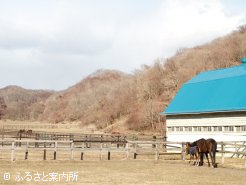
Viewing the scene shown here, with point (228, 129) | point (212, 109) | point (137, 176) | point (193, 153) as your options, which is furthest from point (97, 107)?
point (137, 176)

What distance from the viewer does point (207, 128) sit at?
3588cm

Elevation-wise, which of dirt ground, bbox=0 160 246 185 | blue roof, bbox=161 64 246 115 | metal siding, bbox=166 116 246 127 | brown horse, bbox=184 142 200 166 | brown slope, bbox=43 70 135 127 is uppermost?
brown slope, bbox=43 70 135 127

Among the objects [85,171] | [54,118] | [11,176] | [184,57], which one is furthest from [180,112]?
[54,118]

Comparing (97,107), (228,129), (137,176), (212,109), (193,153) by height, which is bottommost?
(137,176)

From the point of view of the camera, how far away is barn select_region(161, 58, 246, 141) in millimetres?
33312

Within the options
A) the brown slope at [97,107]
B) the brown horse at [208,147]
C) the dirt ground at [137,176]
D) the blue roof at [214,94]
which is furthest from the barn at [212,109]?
the brown slope at [97,107]

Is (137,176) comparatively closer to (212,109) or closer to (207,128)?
(212,109)

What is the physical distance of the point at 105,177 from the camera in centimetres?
1773

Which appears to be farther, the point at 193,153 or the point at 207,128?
the point at 207,128

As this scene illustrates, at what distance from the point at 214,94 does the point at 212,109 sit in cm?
278

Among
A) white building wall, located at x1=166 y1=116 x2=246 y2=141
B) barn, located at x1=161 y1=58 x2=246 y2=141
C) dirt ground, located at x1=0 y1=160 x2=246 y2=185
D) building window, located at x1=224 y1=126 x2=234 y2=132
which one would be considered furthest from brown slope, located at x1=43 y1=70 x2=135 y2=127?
dirt ground, located at x1=0 y1=160 x2=246 y2=185

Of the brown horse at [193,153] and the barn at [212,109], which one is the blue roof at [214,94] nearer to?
the barn at [212,109]

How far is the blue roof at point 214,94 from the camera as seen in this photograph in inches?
1350

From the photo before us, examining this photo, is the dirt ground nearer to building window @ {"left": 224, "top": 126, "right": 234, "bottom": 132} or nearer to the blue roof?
building window @ {"left": 224, "top": 126, "right": 234, "bottom": 132}
